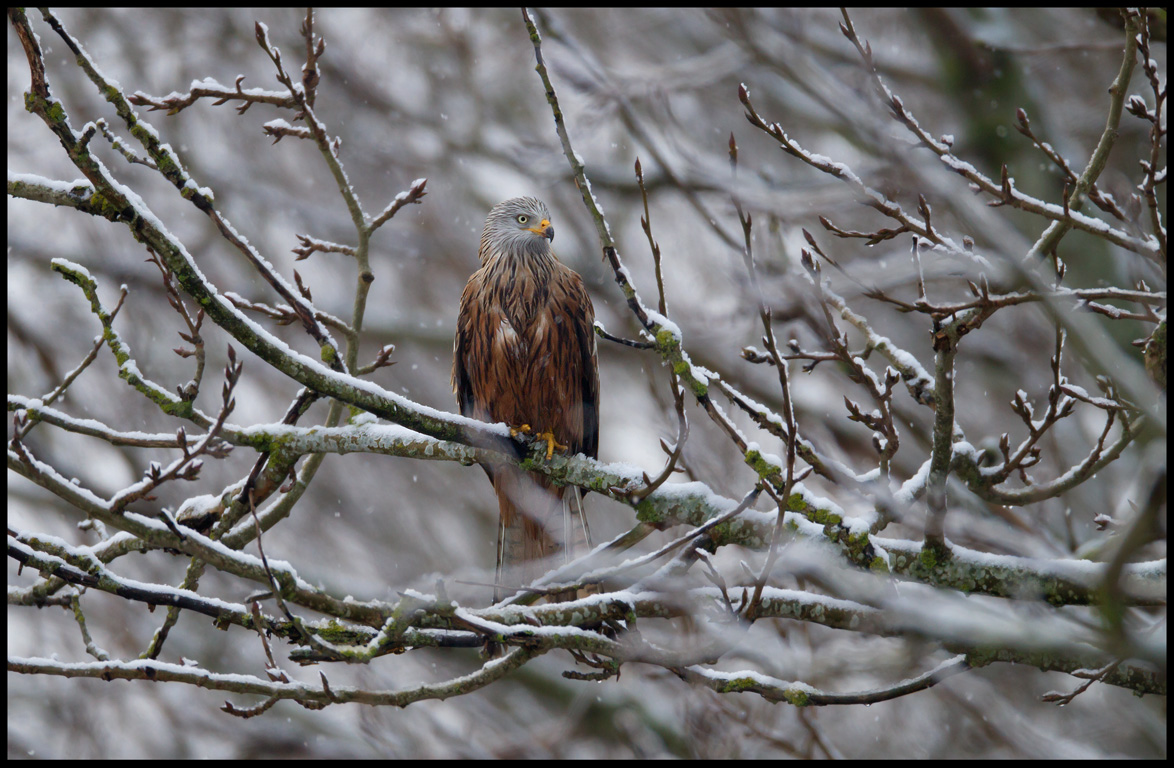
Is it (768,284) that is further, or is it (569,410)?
(569,410)

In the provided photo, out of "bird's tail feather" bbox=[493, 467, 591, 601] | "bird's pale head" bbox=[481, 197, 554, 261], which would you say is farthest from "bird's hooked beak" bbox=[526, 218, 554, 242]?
"bird's tail feather" bbox=[493, 467, 591, 601]

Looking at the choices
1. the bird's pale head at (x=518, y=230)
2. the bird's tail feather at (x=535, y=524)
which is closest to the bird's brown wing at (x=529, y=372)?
the bird's tail feather at (x=535, y=524)

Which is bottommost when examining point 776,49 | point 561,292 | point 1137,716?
point 1137,716

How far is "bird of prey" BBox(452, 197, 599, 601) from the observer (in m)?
4.34

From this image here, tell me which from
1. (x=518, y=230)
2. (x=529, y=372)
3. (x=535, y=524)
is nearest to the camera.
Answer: (x=535, y=524)

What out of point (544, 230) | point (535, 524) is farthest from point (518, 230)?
point (535, 524)

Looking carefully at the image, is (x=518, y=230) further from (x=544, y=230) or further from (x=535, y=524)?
(x=535, y=524)

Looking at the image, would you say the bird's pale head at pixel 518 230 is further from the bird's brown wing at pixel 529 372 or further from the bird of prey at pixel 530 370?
the bird's brown wing at pixel 529 372

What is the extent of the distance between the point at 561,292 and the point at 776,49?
2.16m

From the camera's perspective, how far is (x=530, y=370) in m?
4.62

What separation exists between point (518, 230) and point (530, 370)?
105cm

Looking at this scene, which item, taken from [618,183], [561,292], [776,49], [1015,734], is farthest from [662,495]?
[618,183]

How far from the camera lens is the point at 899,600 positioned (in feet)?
8.05

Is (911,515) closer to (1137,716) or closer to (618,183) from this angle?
(1137,716)
